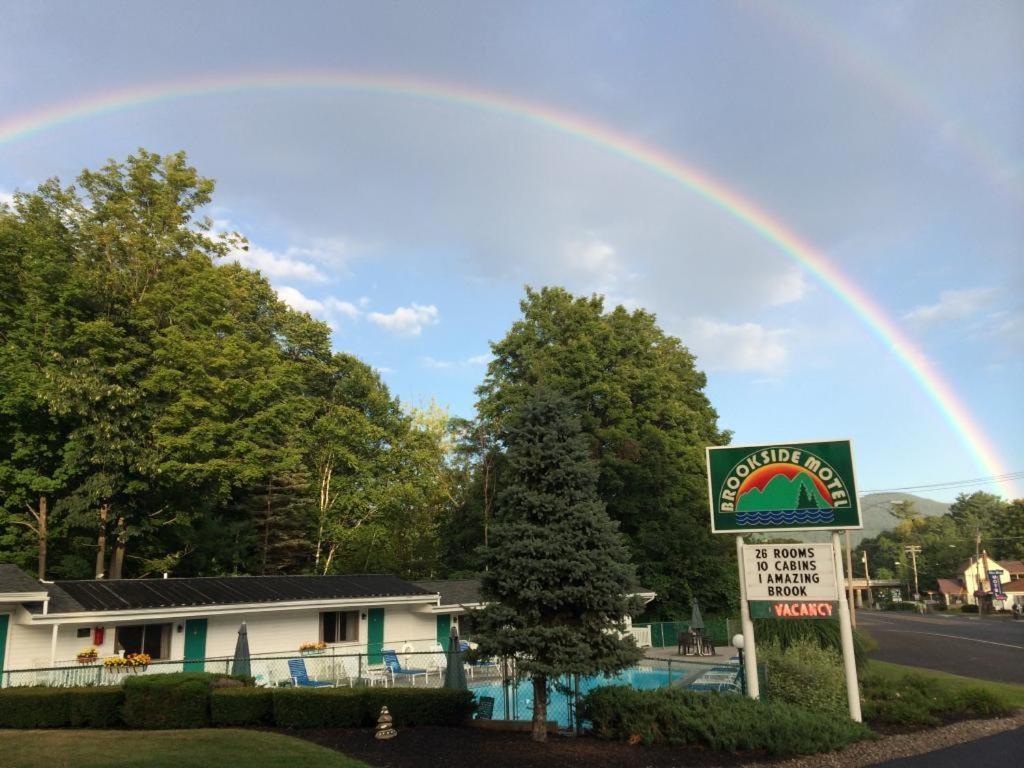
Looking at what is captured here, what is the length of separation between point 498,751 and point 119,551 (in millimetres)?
26696

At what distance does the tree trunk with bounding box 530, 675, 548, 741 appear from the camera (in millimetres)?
11655

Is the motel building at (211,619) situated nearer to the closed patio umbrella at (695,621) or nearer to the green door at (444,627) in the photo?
the green door at (444,627)

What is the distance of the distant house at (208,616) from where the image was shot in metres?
18.7

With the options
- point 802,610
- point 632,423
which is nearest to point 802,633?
point 802,610

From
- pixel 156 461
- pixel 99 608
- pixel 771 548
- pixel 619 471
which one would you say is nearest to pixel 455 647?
pixel 771 548

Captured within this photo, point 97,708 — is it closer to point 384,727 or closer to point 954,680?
point 384,727

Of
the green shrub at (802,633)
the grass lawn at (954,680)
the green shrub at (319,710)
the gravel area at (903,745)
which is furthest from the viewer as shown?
the green shrub at (802,633)

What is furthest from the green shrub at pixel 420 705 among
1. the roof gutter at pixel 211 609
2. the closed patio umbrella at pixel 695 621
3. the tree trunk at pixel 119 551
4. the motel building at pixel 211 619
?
the tree trunk at pixel 119 551

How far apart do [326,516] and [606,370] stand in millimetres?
19889

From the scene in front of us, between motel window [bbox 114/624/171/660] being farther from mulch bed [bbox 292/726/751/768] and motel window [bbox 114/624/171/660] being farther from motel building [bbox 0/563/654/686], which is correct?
mulch bed [bbox 292/726/751/768]

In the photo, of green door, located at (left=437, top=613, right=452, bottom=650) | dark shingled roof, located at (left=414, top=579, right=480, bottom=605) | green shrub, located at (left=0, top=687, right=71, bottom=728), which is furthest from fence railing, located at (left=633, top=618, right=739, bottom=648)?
green shrub, located at (left=0, top=687, right=71, bottom=728)

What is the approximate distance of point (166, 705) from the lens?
1271 cm

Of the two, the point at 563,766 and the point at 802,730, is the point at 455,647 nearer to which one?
the point at 563,766

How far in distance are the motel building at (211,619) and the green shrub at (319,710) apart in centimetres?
265
